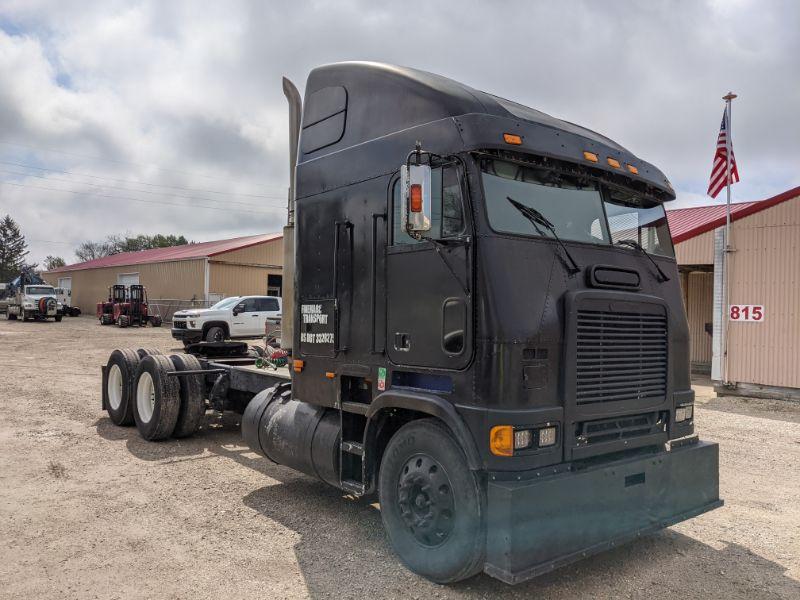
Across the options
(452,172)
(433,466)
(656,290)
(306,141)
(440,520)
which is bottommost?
(440,520)

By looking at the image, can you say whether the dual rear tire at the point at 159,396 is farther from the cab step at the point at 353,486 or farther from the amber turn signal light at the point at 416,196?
the amber turn signal light at the point at 416,196

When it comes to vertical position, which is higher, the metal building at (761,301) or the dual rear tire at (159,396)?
the metal building at (761,301)

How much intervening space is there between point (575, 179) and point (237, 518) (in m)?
3.85

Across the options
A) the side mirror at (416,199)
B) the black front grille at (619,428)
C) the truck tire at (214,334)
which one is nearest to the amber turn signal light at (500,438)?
the black front grille at (619,428)

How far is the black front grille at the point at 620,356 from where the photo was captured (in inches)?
157

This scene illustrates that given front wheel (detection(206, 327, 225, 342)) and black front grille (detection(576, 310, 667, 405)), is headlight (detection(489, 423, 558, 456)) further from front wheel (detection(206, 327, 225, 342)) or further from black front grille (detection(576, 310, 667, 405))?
front wheel (detection(206, 327, 225, 342))

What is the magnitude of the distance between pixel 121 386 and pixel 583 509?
23.0 ft

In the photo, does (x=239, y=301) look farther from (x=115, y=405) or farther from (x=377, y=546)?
(x=377, y=546)

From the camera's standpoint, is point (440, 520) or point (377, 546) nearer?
point (440, 520)

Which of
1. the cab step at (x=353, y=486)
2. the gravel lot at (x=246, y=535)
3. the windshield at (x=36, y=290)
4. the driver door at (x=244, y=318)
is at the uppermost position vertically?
the windshield at (x=36, y=290)

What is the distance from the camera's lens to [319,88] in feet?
18.0

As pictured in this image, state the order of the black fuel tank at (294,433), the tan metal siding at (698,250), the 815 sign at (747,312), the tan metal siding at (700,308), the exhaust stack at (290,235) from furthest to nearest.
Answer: the tan metal siding at (700,308)
the tan metal siding at (698,250)
the 815 sign at (747,312)
the exhaust stack at (290,235)
the black fuel tank at (294,433)

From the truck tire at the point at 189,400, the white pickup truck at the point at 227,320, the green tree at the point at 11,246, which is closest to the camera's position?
the truck tire at the point at 189,400

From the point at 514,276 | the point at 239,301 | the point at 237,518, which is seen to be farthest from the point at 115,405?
the point at 239,301
